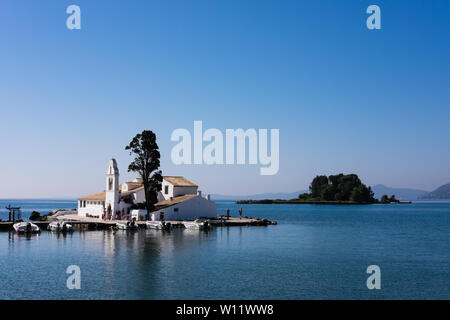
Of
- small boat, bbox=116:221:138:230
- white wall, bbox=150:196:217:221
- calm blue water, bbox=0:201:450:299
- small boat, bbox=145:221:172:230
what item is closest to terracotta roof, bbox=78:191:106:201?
white wall, bbox=150:196:217:221

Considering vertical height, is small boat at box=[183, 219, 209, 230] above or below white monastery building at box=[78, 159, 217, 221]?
below

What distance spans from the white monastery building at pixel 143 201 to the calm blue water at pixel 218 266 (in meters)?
16.1

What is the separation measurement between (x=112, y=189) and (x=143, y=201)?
23.6ft

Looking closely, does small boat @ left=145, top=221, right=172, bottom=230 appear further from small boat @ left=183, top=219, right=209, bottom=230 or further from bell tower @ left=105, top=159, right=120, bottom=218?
bell tower @ left=105, top=159, right=120, bottom=218

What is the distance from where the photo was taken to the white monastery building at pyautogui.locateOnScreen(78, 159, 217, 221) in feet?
282

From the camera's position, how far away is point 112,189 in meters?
86.9

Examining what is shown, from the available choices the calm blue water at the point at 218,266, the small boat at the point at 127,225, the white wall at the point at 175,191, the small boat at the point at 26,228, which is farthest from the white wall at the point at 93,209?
the calm blue water at the point at 218,266

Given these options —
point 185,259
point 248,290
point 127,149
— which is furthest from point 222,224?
point 248,290

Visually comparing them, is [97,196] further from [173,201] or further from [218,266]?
[218,266]

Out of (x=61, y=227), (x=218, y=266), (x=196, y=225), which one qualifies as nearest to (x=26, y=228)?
(x=61, y=227)

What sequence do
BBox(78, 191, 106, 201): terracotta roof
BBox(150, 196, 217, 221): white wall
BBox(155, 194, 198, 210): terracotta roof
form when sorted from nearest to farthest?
BBox(150, 196, 217, 221): white wall < BBox(155, 194, 198, 210): terracotta roof < BBox(78, 191, 106, 201): terracotta roof

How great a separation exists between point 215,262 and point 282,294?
46.8 ft

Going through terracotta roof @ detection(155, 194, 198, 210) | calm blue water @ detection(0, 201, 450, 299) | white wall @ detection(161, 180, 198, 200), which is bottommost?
calm blue water @ detection(0, 201, 450, 299)
